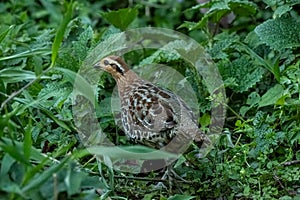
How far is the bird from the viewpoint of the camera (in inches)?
140

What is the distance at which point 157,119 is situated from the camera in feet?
11.9

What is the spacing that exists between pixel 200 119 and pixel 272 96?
1.35 ft

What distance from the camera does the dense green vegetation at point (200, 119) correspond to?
251 cm

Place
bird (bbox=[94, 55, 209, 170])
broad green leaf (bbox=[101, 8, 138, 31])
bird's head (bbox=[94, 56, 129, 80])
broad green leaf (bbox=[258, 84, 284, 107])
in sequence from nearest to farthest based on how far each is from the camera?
bird (bbox=[94, 55, 209, 170])
broad green leaf (bbox=[258, 84, 284, 107])
bird's head (bbox=[94, 56, 129, 80])
broad green leaf (bbox=[101, 8, 138, 31])

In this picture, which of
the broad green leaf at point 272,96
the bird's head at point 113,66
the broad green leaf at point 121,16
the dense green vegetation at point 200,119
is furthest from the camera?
the broad green leaf at point 121,16

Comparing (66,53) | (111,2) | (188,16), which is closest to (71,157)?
(66,53)

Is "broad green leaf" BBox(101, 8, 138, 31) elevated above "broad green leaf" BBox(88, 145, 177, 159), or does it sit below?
above

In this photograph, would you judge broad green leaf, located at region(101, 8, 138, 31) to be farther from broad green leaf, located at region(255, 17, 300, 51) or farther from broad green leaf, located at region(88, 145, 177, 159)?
broad green leaf, located at region(88, 145, 177, 159)

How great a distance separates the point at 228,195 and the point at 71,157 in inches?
47.9

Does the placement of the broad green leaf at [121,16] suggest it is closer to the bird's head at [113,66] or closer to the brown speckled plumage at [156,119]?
the bird's head at [113,66]

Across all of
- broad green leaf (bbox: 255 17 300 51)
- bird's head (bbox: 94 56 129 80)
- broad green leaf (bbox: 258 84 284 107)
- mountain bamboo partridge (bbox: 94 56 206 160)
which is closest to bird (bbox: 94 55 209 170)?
mountain bamboo partridge (bbox: 94 56 206 160)

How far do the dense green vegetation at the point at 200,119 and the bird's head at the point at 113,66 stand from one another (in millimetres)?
87

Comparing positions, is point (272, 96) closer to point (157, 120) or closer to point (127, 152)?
point (157, 120)

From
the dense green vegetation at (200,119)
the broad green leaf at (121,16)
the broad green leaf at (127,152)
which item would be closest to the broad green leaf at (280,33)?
the dense green vegetation at (200,119)
